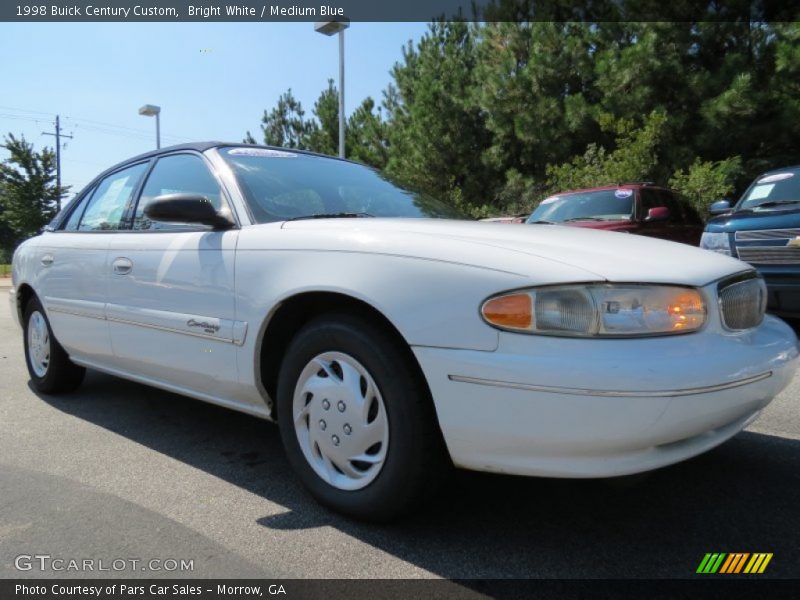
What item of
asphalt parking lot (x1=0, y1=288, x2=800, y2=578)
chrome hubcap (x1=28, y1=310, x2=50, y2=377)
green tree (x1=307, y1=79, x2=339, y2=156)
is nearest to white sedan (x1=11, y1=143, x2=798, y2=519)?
asphalt parking lot (x1=0, y1=288, x2=800, y2=578)

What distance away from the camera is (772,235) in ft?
17.8

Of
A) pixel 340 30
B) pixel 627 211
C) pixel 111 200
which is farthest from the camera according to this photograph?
pixel 340 30

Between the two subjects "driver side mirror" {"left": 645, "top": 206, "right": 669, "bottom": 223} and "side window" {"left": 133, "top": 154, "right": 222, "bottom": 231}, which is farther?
"driver side mirror" {"left": 645, "top": 206, "right": 669, "bottom": 223}

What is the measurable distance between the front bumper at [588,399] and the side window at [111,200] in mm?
2392

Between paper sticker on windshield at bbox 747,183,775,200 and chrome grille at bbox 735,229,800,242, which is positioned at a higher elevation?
paper sticker on windshield at bbox 747,183,775,200

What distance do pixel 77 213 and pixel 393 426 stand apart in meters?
3.11

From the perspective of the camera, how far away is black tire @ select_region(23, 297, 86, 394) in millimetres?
3988

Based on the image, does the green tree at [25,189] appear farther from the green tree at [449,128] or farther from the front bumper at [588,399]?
the front bumper at [588,399]

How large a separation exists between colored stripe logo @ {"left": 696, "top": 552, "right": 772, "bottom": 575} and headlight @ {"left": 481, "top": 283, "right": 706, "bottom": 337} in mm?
747

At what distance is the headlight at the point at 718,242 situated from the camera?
229 inches

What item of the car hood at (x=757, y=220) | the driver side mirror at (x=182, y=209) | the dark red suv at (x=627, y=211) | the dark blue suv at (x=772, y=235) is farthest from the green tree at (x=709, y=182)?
the driver side mirror at (x=182, y=209)

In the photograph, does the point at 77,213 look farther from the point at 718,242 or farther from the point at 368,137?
the point at 368,137


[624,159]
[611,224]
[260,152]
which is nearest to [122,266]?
[260,152]

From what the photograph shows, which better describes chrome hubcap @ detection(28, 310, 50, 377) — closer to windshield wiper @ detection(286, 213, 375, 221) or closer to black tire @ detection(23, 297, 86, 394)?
black tire @ detection(23, 297, 86, 394)
